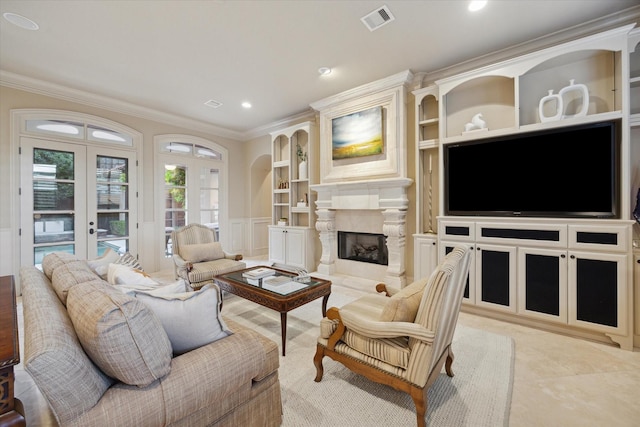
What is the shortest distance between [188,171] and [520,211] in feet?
18.5

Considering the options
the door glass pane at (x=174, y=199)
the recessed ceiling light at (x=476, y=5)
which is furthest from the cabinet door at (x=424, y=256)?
the door glass pane at (x=174, y=199)

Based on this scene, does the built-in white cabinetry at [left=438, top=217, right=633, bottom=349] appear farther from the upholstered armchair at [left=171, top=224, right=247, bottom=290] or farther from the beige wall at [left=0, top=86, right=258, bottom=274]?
the beige wall at [left=0, top=86, right=258, bottom=274]

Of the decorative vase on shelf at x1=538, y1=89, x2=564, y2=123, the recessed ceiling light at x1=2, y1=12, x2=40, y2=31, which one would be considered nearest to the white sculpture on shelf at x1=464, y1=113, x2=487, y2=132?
the decorative vase on shelf at x1=538, y1=89, x2=564, y2=123

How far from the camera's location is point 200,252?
384 cm

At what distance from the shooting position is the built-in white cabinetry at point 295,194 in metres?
4.95

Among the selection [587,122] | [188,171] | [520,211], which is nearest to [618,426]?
[520,211]

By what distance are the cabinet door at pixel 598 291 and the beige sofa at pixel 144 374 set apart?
9.35 feet

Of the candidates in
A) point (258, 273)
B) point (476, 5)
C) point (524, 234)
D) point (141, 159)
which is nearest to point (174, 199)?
point (141, 159)

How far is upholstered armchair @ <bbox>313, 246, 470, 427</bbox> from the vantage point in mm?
1426

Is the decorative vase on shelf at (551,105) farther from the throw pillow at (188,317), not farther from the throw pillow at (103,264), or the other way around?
the throw pillow at (103,264)

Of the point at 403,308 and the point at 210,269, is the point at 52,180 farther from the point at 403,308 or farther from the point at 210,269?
the point at 403,308

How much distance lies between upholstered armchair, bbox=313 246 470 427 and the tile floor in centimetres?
60

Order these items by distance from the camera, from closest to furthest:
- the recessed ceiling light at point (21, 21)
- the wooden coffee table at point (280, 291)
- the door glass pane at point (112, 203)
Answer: the wooden coffee table at point (280, 291), the recessed ceiling light at point (21, 21), the door glass pane at point (112, 203)

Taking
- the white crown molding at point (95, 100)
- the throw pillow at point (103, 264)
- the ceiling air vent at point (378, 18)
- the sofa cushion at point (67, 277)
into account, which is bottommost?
the throw pillow at point (103, 264)
